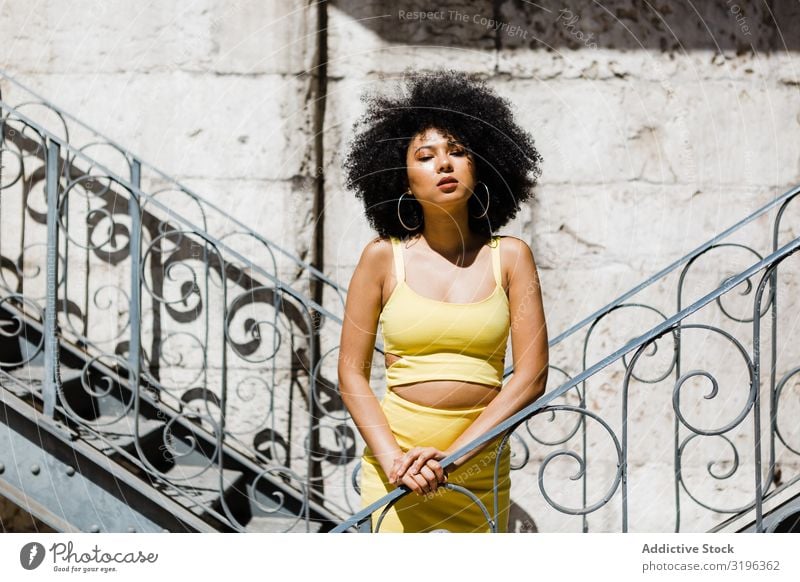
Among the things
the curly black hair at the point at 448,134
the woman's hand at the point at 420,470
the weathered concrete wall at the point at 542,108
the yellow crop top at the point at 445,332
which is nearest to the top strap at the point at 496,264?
the yellow crop top at the point at 445,332

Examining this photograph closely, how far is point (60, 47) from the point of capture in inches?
158

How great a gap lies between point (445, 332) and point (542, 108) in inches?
77.4

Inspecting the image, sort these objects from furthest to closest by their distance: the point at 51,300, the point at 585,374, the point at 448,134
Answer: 1. the point at 51,300
2. the point at 448,134
3. the point at 585,374

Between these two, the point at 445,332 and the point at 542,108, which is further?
the point at 542,108

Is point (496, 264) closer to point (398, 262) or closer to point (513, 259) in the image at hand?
point (513, 259)

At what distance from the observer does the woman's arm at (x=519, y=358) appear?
2.30 metres

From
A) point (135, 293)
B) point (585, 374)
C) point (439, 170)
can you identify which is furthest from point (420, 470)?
point (135, 293)

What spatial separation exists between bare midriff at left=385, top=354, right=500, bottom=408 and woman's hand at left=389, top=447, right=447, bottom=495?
7.0 inches

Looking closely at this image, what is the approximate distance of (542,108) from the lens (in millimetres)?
3979

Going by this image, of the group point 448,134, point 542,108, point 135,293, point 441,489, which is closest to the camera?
point 441,489

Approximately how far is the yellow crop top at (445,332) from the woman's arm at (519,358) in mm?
40

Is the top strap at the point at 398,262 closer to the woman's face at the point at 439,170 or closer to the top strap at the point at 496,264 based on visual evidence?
the woman's face at the point at 439,170

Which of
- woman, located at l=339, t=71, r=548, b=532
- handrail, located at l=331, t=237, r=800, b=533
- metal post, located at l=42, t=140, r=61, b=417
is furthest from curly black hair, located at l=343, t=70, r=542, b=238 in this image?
metal post, located at l=42, t=140, r=61, b=417

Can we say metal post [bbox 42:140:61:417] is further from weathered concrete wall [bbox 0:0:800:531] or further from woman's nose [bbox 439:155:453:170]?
woman's nose [bbox 439:155:453:170]
